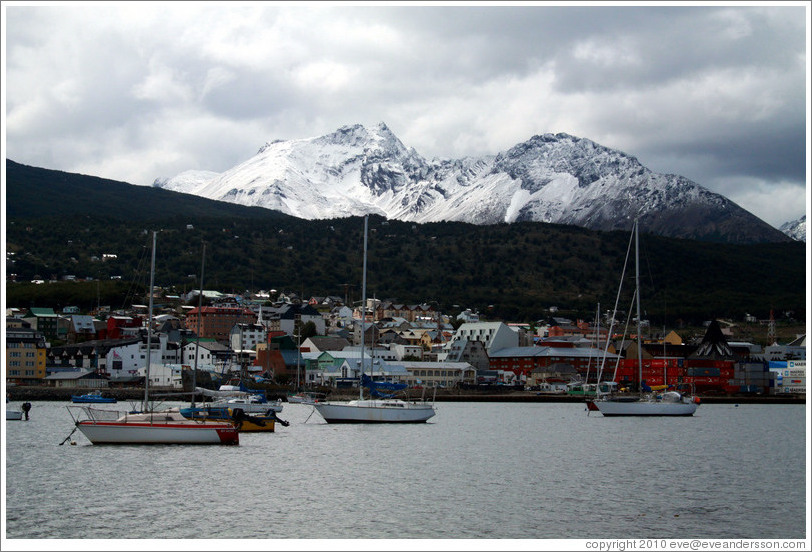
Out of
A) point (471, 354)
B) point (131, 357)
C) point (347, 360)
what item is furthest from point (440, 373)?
point (131, 357)

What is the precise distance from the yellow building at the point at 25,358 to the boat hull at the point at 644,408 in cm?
6851

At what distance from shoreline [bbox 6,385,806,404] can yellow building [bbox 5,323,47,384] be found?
749 centimetres

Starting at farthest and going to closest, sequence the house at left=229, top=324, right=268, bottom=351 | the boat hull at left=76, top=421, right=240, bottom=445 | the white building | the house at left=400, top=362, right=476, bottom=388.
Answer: the house at left=229, top=324, right=268, bottom=351
the house at left=400, top=362, right=476, bottom=388
the white building
the boat hull at left=76, top=421, right=240, bottom=445

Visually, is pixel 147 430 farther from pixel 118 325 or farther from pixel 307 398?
pixel 118 325

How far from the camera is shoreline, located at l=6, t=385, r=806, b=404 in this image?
332ft

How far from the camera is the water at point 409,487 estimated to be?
27.5 meters

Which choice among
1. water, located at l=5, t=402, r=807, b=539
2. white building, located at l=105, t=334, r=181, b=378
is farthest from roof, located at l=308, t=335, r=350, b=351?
water, located at l=5, t=402, r=807, b=539

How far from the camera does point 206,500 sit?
3167cm

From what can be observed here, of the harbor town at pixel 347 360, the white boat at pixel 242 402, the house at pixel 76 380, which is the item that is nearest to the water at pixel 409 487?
the white boat at pixel 242 402

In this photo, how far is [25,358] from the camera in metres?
118

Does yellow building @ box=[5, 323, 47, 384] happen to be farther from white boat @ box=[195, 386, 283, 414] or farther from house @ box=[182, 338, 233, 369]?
white boat @ box=[195, 386, 283, 414]

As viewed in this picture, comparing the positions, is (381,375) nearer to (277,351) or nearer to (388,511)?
(277,351)

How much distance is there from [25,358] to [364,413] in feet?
223

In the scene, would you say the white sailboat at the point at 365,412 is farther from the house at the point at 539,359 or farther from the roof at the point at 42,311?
the roof at the point at 42,311
